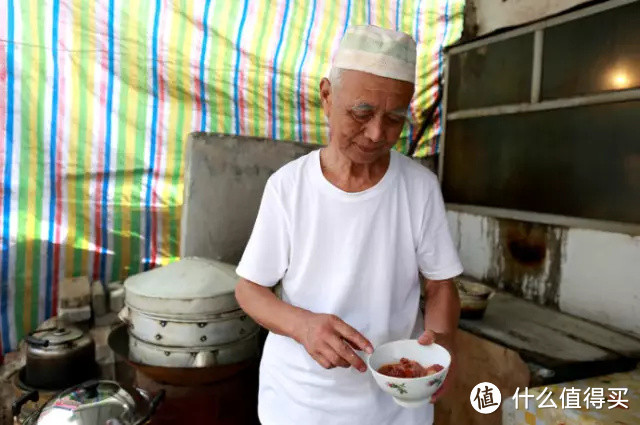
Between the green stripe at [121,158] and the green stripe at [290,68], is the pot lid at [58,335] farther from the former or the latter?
the green stripe at [290,68]

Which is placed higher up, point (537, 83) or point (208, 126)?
point (537, 83)

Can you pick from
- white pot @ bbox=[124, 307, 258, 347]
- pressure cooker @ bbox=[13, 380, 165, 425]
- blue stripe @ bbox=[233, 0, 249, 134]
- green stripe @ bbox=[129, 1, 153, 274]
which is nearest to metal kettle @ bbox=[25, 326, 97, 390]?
pressure cooker @ bbox=[13, 380, 165, 425]

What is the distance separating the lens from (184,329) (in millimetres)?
2703

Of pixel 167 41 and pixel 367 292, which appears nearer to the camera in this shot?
pixel 367 292

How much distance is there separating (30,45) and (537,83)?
359cm

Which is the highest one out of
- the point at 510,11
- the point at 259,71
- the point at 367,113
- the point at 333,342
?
the point at 510,11

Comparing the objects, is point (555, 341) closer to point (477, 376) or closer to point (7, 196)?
point (477, 376)

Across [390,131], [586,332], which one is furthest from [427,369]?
[586,332]

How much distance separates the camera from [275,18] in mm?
3789

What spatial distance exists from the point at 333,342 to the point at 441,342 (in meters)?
0.40

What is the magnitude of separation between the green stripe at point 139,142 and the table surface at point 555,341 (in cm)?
240

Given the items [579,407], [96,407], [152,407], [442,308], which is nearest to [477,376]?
[579,407]

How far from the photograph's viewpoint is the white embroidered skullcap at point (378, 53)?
59.4 inches

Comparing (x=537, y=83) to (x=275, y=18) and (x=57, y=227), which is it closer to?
(x=275, y=18)
